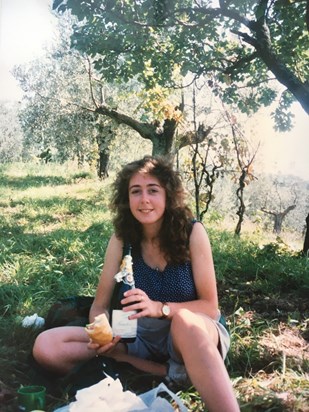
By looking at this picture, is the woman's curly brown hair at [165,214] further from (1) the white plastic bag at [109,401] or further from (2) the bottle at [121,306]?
(1) the white plastic bag at [109,401]

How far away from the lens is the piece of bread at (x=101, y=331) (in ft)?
5.74

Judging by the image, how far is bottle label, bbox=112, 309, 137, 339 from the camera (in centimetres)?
174

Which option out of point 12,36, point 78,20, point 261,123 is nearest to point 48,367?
point 12,36

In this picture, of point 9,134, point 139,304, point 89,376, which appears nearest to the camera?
point 139,304

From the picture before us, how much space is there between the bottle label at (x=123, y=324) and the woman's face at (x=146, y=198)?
41 cm

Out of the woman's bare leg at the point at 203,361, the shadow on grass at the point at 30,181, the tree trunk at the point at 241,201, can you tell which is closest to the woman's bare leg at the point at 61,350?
the woman's bare leg at the point at 203,361

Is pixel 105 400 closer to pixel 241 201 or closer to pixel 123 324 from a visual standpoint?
pixel 123 324

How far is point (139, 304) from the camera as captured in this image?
1683mm

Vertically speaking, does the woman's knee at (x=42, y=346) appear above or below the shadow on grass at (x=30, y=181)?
below

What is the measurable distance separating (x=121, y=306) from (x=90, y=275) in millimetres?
1085

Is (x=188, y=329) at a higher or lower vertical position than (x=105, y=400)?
higher

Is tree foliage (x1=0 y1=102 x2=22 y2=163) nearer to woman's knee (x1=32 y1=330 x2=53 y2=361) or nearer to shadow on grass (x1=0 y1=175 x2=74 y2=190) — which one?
shadow on grass (x1=0 y1=175 x2=74 y2=190)

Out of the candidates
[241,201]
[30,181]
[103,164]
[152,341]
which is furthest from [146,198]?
[30,181]

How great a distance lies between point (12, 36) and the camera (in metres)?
2.34
